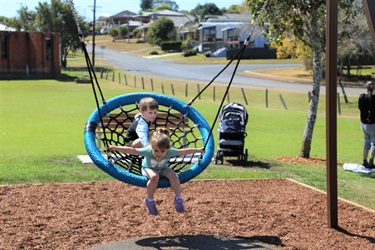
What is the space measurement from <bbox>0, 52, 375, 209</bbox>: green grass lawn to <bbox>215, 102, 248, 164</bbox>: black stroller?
1.11ft

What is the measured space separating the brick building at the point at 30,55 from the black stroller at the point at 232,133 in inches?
1860

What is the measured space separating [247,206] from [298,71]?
2198 inches

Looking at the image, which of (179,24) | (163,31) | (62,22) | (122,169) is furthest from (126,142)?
(179,24)

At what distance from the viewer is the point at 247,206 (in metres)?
8.64

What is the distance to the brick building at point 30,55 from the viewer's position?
191 ft

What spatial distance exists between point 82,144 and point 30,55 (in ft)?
149

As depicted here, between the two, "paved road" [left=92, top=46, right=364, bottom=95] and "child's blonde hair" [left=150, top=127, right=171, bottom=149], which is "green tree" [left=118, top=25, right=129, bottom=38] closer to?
"paved road" [left=92, top=46, right=364, bottom=95]

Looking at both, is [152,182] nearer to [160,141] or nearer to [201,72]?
[160,141]

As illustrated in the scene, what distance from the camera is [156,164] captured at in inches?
267

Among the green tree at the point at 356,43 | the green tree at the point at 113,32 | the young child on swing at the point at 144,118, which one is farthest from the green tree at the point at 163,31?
the young child on swing at the point at 144,118

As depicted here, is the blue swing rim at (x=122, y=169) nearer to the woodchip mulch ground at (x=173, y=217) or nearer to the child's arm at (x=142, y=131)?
the child's arm at (x=142, y=131)

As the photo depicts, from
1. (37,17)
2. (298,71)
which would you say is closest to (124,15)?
(37,17)

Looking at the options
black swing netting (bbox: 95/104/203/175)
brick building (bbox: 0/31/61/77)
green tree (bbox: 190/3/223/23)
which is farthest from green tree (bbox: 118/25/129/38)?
black swing netting (bbox: 95/104/203/175)

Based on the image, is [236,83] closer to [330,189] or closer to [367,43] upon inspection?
[367,43]
